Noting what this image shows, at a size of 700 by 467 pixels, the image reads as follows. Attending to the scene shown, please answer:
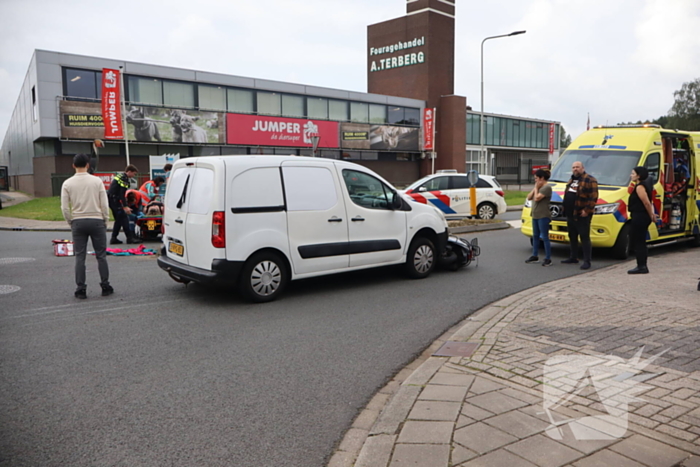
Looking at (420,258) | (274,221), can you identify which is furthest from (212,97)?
(274,221)

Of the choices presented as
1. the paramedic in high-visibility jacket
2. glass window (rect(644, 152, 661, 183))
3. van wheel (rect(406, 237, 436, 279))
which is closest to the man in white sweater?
van wheel (rect(406, 237, 436, 279))

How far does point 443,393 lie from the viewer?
4.11 meters

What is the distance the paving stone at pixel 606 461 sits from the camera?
3062mm

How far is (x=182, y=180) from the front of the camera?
753 centimetres

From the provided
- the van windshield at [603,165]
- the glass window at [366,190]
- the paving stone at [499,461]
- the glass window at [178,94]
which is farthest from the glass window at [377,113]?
the paving stone at [499,461]

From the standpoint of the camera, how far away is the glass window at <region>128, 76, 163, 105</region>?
30.9 meters

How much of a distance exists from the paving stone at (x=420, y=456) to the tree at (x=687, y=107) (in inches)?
3631

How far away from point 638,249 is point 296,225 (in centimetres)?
572

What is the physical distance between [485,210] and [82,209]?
47.1 ft

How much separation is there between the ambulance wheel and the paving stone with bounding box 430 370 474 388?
15020mm

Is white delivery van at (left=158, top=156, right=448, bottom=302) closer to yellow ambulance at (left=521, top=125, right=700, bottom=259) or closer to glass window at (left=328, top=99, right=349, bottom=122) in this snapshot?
yellow ambulance at (left=521, top=125, right=700, bottom=259)

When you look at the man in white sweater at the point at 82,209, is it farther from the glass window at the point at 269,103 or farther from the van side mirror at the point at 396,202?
the glass window at the point at 269,103

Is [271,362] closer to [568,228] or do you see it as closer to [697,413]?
[697,413]

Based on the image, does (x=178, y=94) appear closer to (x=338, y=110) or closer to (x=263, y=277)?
(x=338, y=110)
